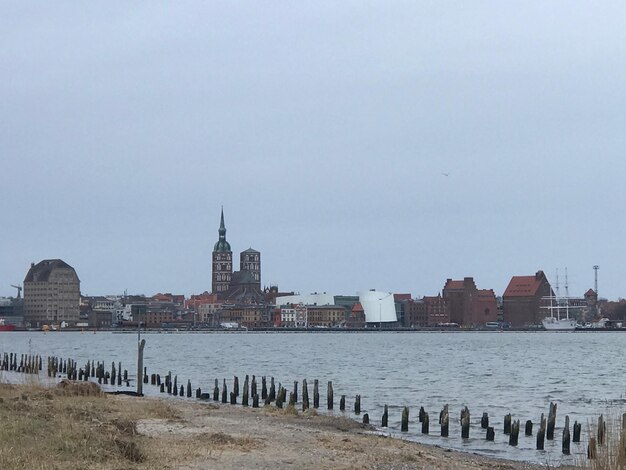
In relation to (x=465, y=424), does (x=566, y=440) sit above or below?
below

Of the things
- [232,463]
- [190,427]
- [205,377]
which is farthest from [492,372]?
[232,463]

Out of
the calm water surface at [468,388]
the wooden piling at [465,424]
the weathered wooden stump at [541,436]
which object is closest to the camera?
the weathered wooden stump at [541,436]

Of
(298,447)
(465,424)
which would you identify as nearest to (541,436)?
(465,424)

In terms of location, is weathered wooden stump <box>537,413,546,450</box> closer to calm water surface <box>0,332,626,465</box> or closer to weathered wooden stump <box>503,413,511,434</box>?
calm water surface <box>0,332,626,465</box>

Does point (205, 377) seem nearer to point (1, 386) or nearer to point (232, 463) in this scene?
point (1, 386)

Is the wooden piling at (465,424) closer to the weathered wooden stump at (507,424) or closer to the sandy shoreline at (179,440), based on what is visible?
the weathered wooden stump at (507,424)

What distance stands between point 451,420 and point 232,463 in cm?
2412

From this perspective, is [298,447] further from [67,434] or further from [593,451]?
[593,451]

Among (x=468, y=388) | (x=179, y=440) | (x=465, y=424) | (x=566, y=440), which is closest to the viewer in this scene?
(x=179, y=440)

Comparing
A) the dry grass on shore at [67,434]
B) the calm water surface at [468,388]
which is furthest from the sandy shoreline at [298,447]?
the calm water surface at [468,388]

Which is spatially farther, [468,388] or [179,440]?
[468,388]

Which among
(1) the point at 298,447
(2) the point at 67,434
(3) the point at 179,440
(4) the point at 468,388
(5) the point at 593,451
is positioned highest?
(2) the point at 67,434

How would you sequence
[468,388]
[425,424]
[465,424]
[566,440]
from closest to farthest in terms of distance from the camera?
[566,440], [465,424], [425,424], [468,388]

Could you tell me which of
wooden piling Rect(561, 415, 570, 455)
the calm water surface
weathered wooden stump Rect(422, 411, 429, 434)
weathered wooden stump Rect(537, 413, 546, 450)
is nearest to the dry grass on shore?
weathered wooden stump Rect(422, 411, 429, 434)
